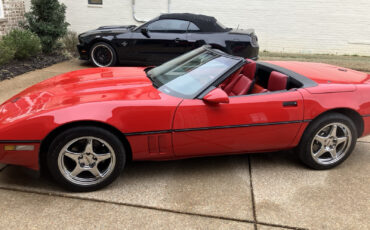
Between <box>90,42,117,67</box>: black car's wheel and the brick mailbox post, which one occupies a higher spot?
the brick mailbox post

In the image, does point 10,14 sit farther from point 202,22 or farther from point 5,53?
point 202,22

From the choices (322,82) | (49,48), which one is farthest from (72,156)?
(49,48)

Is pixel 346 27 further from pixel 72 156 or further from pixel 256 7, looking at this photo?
pixel 72 156

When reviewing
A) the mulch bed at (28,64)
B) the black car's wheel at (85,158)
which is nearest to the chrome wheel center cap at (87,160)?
the black car's wheel at (85,158)

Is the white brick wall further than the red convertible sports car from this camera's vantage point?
Yes

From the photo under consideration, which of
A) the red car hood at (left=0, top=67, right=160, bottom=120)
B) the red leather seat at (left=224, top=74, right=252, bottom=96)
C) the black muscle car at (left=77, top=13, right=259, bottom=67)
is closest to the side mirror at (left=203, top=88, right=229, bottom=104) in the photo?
the red car hood at (left=0, top=67, right=160, bottom=120)

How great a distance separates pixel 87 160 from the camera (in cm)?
290

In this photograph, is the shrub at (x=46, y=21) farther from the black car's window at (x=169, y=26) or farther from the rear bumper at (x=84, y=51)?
the black car's window at (x=169, y=26)

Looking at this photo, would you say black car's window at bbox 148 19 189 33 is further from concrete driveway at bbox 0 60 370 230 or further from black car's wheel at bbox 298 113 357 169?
black car's wheel at bbox 298 113 357 169

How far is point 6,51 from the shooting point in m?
7.29

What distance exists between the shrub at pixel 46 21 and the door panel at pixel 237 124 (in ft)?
24.9

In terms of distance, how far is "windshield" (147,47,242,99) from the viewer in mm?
3127

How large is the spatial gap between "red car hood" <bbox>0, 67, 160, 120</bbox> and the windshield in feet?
0.50

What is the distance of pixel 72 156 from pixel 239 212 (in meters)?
1.55
